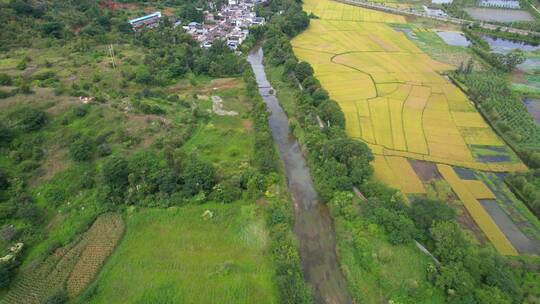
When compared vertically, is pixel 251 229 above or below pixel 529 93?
below

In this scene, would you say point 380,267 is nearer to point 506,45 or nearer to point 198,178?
point 198,178

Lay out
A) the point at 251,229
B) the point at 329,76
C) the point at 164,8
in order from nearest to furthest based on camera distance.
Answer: the point at 251,229
the point at 329,76
the point at 164,8

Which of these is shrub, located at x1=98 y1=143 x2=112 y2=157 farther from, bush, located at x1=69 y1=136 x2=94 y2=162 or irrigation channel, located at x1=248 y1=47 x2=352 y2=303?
irrigation channel, located at x1=248 y1=47 x2=352 y2=303

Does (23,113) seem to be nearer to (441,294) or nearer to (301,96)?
(301,96)

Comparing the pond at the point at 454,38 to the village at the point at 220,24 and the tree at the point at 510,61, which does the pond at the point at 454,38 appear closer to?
the tree at the point at 510,61

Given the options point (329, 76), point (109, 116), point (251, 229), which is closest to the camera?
point (251, 229)

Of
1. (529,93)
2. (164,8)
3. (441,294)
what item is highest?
(164,8)

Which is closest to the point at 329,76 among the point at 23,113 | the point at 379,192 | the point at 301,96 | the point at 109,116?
the point at 301,96

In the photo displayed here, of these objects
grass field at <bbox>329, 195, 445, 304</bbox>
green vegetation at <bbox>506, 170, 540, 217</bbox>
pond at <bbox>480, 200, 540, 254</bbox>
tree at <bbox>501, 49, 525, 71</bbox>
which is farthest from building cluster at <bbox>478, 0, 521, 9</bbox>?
grass field at <bbox>329, 195, 445, 304</bbox>
